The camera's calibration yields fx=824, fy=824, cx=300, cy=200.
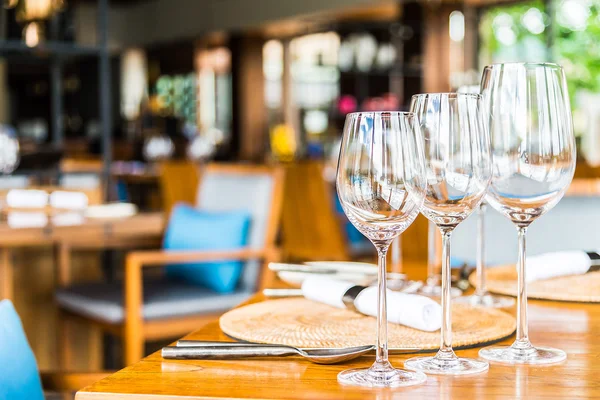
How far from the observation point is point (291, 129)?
1048 cm

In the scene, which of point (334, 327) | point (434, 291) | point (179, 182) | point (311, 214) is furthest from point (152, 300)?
point (179, 182)

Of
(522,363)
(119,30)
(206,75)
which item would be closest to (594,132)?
(206,75)

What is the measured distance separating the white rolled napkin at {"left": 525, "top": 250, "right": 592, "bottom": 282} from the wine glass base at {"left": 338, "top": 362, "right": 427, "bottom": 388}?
1.64ft

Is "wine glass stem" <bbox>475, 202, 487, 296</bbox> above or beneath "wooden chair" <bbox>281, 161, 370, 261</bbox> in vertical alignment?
above

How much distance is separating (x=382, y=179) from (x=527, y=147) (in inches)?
7.4

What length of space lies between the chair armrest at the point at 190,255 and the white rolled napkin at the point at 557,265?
125cm

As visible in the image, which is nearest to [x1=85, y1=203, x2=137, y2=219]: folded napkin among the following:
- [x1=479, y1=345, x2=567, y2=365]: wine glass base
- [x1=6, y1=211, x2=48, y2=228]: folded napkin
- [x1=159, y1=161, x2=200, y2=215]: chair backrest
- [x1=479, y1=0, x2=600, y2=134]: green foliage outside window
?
[x1=6, y1=211, x2=48, y2=228]: folded napkin

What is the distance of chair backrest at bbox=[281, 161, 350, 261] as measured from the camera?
4.04m

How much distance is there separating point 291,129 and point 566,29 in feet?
14.0

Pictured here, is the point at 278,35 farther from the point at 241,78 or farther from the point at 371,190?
the point at 371,190

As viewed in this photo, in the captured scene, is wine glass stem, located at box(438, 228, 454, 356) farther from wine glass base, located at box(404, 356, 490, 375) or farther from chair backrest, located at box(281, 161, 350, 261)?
chair backrest, located at box(281, 161, 350, 261)

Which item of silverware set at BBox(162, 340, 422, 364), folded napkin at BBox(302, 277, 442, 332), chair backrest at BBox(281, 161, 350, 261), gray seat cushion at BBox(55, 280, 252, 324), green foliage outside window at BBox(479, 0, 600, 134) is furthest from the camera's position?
green foliage outside window at BBox(479, 0, 600, 134)

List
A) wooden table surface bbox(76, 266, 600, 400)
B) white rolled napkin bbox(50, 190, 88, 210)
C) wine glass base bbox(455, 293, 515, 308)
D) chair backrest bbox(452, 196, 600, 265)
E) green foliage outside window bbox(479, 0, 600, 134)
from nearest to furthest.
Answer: wooden table surface bbox(76, 266, 600, 400) < wine glass base bbox(455, 293, 515, 308) < chair backrest bbox(452, 196, 600, 265) < white rolled napkin bbox(50, 190, 88, 210) < green foliage outside window bbox(479, 0, 600, 134)

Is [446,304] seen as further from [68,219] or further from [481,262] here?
[68,219]
